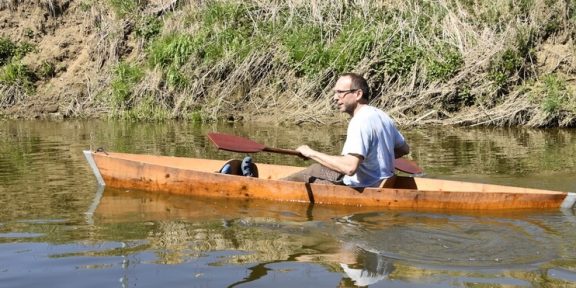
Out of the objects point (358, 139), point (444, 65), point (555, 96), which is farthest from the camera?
point (444, 65)

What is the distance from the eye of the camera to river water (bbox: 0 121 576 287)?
550 centimetres

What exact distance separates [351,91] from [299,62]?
1016 cm

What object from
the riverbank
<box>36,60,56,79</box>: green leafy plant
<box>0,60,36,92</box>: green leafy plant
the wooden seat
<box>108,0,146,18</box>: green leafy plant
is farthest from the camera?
<box>108,0,146,18</box>: green leafy plant

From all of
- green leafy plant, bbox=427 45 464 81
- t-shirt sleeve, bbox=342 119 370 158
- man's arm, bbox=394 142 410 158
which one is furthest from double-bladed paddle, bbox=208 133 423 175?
green leafy plant, bbox=427 45 464 81

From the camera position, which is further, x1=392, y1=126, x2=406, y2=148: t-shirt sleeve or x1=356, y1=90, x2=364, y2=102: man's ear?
x1=392, y1=126, x2=406, y2=148: t-shirt sleeve

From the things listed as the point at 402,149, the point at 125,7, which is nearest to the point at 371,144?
the point at 402,149

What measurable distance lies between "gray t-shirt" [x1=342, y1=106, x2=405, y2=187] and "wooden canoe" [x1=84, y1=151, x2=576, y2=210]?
0.15 metres

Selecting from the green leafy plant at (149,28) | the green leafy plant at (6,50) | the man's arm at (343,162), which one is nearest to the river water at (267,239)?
the man's arm at (343,162)

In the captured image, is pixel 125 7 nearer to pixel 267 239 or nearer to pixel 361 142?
pixel 361 142

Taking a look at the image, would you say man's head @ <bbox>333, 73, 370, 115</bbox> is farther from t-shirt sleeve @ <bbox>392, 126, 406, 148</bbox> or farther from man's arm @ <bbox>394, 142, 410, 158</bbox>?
man's arm @ <bbox>394, 142, 410, 158</bbox>

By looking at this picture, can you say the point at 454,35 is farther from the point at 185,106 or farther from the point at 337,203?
the point at 337,203

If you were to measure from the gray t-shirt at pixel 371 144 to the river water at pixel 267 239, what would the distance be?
33 centimetres

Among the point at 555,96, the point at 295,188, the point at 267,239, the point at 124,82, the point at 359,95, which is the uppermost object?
the point at 124,82

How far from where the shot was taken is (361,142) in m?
7.40
